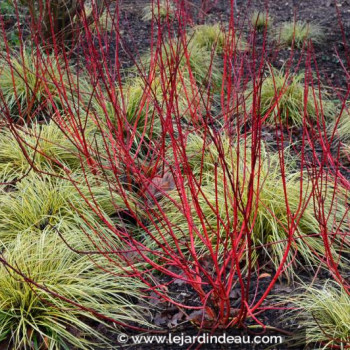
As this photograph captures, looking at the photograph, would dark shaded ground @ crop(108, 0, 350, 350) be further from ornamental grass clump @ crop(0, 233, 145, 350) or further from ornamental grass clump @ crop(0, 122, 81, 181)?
ornamental grass clump @ crop(0, 122, 81, 181)

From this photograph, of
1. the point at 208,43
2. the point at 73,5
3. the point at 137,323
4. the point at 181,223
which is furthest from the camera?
the point at 208,43

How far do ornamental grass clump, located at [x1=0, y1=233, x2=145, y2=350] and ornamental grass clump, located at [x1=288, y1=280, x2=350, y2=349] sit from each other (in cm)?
76

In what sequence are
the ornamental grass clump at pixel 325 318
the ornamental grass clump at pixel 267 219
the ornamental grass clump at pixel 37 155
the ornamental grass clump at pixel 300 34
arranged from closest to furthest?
the ornamental grass clump at pixel 325 318, the ornamental grass clump at pixel 267 219, the ornamental grass clump at pixel 37 155, the ornamental grass clump at pixel 300 34

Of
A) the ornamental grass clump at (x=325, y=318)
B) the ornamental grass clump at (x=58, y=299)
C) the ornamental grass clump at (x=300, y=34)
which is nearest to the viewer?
the ornamental grass clump at (x=325, y=318)

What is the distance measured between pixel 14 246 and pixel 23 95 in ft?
7.13

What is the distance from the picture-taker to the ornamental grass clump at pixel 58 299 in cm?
230

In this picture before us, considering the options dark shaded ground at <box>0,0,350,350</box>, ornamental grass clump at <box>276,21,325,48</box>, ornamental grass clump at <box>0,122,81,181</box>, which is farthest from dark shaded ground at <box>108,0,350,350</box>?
ornamental grass clump at <box>0,122,81,181</box>

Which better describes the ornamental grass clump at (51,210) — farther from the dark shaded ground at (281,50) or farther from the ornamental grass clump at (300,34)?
the ornamental grass clump at (300,34)

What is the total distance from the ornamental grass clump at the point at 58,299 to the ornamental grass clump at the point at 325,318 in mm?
765

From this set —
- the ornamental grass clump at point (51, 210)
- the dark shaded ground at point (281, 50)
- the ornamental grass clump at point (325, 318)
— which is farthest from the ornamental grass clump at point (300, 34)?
the ornamental grass clump at point (325, 318)

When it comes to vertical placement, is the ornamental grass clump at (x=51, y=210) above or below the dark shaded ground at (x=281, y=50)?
above

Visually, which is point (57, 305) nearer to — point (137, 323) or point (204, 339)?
point (137, 323)

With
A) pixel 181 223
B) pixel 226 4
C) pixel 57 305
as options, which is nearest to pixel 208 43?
pixel 226 4

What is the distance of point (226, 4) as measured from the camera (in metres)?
7.93
